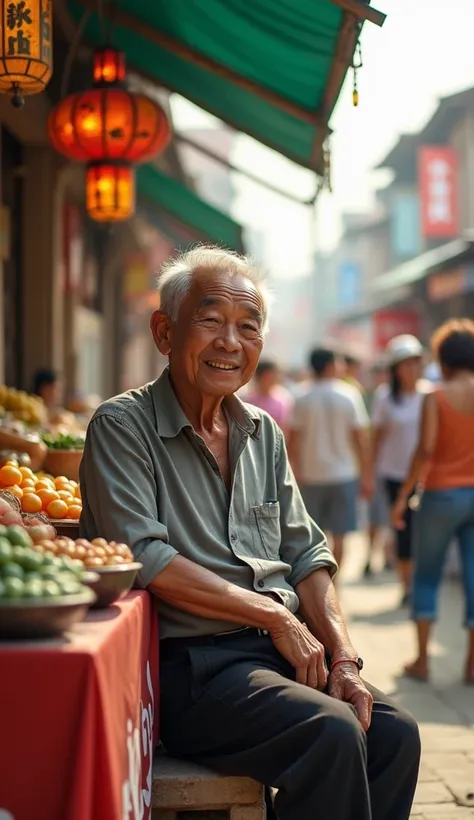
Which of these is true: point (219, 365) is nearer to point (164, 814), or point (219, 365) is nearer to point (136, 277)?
point (164, 814)

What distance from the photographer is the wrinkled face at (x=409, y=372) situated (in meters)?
8.84

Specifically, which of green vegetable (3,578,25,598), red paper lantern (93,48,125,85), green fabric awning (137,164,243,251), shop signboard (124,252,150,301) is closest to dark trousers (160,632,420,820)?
green vegetable (3,578,25,598)

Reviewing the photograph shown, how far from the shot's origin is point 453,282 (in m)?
15.6

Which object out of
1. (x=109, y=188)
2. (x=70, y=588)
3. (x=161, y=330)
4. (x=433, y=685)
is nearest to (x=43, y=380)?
(x=109, y=188)

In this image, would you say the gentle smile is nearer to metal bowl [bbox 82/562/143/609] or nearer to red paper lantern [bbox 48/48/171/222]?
metal bowl [bbox 82/562/143/609]

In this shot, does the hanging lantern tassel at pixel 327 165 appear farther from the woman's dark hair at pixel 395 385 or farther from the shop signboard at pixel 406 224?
the shop signboard at pixel 406 224

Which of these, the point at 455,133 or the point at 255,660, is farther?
the point at 455,133

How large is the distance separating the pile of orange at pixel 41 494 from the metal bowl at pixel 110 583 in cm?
101

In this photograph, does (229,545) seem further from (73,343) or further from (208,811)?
(73,343)

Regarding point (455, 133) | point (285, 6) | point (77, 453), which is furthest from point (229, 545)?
point (455, 133)

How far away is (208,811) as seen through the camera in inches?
120

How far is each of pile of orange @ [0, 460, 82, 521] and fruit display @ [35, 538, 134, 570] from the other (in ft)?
2.85

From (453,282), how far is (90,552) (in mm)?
13532

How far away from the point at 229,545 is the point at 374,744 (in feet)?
2.39
